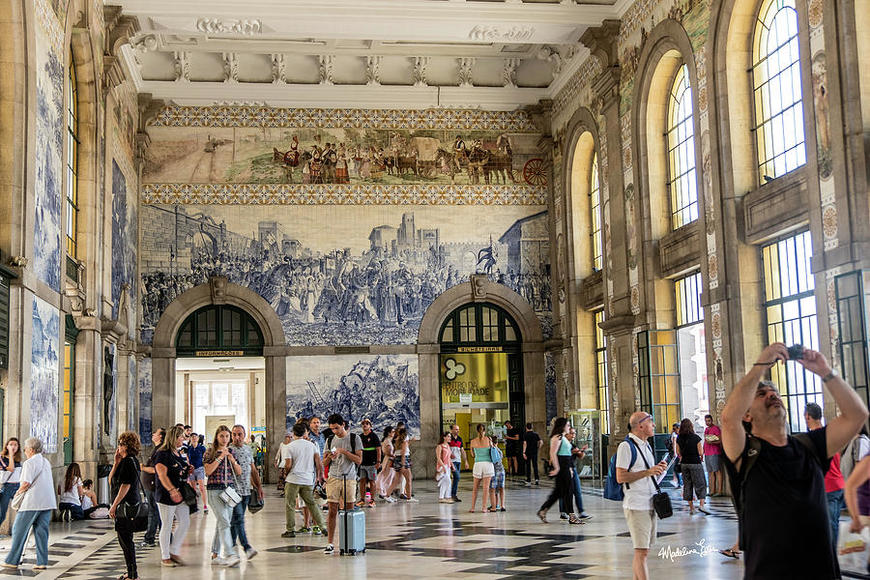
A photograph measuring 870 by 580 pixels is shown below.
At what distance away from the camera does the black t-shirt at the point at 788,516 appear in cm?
389

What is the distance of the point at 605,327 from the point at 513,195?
6442mm

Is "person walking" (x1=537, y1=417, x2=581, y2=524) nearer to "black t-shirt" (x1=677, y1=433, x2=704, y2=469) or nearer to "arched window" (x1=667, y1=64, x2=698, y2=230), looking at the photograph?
"black t-shirt" (x1=677, y1=433, x2=704, y2=469)

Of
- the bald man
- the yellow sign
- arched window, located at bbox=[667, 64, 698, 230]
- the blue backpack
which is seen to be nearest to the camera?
the bald man

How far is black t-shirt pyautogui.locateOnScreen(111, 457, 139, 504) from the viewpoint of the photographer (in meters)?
9.44

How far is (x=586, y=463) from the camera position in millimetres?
23094

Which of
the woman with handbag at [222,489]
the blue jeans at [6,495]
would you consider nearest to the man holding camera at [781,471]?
the woman with handbag at [222,489]

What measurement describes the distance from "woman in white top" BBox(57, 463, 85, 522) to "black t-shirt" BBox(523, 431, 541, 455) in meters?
10.0

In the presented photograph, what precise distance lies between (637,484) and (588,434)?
1512 cm

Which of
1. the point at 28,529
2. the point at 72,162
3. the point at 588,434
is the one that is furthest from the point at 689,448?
the point at 72,162

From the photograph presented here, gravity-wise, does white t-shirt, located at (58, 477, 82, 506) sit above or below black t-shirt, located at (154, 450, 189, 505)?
below

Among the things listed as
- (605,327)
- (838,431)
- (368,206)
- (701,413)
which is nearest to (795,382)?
(701,413)

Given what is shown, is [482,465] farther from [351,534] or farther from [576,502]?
[351,534]

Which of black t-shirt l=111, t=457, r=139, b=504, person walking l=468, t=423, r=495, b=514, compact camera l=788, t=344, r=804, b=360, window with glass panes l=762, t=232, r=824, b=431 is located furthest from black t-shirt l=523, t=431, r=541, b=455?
compact camera l=788, t=344, r=804, b=360

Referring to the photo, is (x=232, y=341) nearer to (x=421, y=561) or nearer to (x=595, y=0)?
(x=595, y=0)
